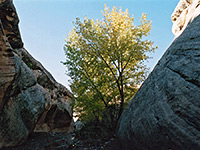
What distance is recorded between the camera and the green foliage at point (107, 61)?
15461mm

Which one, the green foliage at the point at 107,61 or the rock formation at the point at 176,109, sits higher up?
the green foliage at the point at 107,61

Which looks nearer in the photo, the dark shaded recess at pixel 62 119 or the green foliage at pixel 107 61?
the green foliage at pixel 107 61

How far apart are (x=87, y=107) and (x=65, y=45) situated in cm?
823

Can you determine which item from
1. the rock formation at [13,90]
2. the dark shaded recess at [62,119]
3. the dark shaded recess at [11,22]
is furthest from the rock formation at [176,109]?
the dark shaded recess at [62,119]

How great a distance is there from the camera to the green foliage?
15.5 m

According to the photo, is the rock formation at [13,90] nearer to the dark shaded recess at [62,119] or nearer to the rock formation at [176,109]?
the rock formation at [176,109]

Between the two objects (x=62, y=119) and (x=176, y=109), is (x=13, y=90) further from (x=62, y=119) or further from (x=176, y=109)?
(x=62, y=119)

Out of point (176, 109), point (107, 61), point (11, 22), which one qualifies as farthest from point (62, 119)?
point (176, 109)

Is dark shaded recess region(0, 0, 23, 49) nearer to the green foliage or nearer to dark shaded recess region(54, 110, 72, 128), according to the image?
the green foliage

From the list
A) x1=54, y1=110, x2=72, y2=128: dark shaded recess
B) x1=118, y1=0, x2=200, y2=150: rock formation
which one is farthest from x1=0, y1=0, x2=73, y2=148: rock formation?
x1=54, y1=110, x2=72, y2=128: dark shaded recess

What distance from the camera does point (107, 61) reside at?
17.1 meters

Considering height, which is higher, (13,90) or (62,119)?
(62,119)

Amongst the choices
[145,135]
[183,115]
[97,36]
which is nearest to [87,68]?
[97,36]

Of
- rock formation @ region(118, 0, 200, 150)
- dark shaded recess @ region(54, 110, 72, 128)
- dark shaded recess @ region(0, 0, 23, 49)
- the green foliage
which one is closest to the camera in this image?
rock formation @ region(118, 0, 200, 150)
